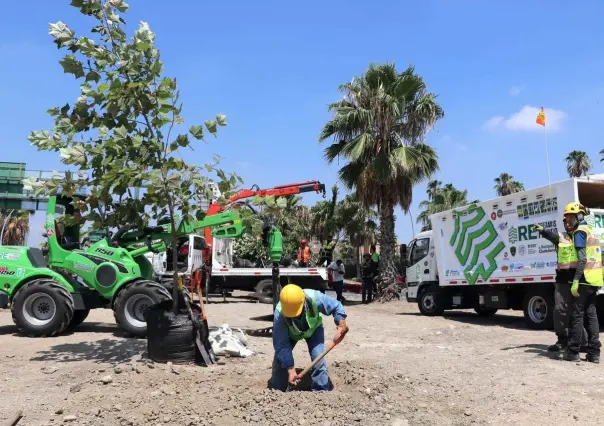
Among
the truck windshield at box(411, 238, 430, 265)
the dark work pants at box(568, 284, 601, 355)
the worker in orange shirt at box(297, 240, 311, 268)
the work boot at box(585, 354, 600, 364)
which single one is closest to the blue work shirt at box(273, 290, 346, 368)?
the dark work pants at box(568, 284, 601, 355)

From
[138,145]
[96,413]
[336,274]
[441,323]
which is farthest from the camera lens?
[336,274]

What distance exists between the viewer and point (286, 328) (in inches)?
214

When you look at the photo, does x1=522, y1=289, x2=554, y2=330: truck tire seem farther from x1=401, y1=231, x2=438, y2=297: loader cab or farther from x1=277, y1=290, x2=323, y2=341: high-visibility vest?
x1=277, y1=290, x2=323, y2=341: high-visibility vest

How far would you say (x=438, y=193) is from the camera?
47469mm

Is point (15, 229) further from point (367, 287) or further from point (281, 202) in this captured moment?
point (281, 202)

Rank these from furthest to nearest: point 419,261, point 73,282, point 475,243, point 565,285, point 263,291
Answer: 1. point 263,291
2. point 419,261
3. point 475,243
4. point 73,282
5. point 565,285

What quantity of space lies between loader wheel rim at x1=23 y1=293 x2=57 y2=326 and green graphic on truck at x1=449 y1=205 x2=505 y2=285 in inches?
367

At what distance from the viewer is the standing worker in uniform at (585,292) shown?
7.10 metres

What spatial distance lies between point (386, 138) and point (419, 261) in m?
4.52

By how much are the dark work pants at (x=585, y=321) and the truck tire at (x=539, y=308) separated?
403 cm

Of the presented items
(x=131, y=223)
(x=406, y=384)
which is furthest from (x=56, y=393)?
(x=406, y=384)

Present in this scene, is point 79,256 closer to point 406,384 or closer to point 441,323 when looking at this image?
point 406,384

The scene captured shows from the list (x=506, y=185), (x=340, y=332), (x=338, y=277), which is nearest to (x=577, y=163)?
(x=506, y=185)

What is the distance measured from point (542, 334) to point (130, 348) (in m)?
7.81
